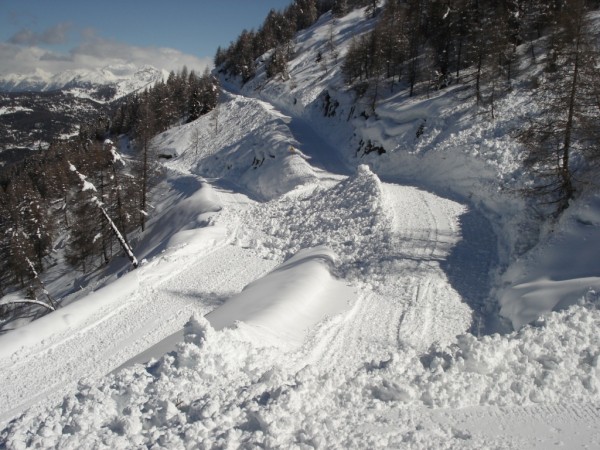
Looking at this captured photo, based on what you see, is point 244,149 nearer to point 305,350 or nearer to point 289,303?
point 289,303

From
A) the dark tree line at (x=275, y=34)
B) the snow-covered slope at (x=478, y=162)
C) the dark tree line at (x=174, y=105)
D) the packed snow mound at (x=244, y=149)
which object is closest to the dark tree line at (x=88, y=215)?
the packed snow mound at (x=244, y=149)

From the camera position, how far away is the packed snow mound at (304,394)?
666 cm

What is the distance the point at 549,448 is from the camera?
A: 6191 mm

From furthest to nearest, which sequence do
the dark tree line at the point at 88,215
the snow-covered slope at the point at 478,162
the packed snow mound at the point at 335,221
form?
the dark tree line at the point at 88,215 < the packed snow mound at the point at 335,221 < the snow-covered slope at the point at 478,162

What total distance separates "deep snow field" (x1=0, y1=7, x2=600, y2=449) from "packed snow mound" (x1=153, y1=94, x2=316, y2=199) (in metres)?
12.2

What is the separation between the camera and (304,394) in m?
7.38

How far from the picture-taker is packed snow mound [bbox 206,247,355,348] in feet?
35.1

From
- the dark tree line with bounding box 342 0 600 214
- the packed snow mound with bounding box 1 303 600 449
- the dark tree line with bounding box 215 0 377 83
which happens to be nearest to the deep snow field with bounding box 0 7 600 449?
the packed snow mound with bounding box 1 303 600 449

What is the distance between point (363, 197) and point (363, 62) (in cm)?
3752

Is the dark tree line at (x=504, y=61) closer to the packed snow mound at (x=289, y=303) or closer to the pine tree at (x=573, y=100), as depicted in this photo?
the pine tree at (x=573, y=100)

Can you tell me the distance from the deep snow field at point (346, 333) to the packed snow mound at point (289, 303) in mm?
82

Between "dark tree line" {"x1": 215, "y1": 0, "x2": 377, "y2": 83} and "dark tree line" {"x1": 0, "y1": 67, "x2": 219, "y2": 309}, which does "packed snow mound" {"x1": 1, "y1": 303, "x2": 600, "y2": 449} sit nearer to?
"dark tree line" {"x1": 0, "y1": 67, "x2": 219, "y2": 309}

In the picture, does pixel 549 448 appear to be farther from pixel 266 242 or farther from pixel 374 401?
pixel 266 242

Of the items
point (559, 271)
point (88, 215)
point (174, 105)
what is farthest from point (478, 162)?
point (174, 105)
